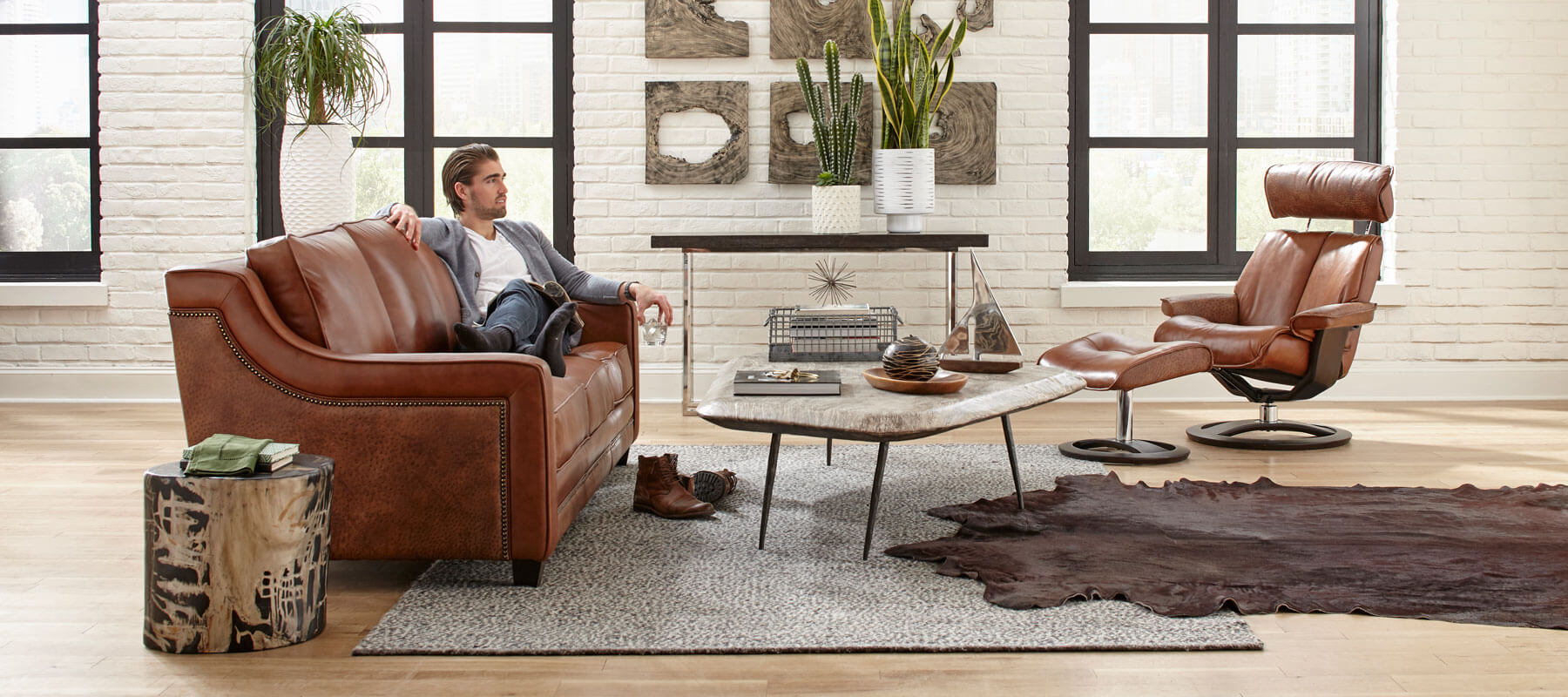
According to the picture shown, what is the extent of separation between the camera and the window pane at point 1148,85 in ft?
18.7

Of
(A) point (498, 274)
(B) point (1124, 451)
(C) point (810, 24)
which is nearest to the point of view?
(A) point (498, 274)

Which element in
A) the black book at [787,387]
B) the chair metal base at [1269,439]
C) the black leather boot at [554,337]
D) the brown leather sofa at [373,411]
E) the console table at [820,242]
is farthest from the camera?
the console table at [820,242]

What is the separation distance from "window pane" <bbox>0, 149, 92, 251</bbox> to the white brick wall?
28cm

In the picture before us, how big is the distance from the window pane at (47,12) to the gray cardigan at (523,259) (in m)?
2.87

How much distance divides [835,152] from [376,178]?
6.99 feet

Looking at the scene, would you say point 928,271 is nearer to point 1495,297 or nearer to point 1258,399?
point 1258,399

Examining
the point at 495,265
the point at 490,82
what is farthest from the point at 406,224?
the point at 490,82

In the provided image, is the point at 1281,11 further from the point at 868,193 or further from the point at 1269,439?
the point at 1269,439

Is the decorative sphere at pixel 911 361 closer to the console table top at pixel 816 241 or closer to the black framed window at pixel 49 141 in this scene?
the console table top at pixel 816 241

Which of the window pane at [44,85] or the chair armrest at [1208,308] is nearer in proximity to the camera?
the chair armrest at [1208,308]

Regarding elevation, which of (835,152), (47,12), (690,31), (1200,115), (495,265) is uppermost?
(47,12)

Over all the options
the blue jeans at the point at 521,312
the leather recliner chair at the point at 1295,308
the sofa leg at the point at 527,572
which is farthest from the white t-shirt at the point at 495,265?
the leather recliner chair at the point at 1295,308

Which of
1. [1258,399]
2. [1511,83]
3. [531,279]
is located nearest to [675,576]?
[531,279]

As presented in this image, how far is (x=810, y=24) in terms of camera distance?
5.43 meters
